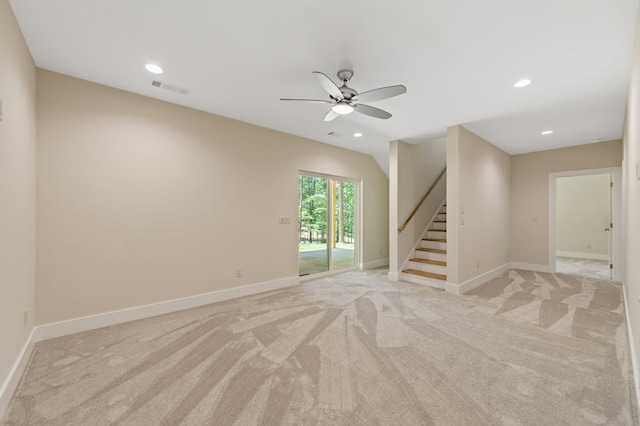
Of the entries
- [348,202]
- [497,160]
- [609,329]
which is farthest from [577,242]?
[348,202]

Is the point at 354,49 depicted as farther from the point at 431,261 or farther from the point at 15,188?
the point at 431,261

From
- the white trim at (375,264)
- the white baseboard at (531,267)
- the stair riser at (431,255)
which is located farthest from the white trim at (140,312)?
the white baseboard at (531,267)

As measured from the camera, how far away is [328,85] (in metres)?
2.41

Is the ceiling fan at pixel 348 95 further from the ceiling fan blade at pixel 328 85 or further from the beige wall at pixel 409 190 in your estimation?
the beige wall at pixel 409 190

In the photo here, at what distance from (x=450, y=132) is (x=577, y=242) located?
6410 millimetres

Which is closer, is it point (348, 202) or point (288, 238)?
point (288, 238)

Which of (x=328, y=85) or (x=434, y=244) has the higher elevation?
(x=328, y=85)

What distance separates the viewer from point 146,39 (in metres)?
2.24

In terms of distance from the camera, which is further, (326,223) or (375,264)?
(375,264)

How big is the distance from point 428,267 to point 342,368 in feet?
11.4

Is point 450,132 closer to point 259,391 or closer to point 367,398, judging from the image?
point 367,398

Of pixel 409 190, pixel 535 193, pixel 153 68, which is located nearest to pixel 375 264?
pixel 409 190

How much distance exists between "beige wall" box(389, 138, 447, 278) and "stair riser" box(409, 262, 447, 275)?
21 centimetres

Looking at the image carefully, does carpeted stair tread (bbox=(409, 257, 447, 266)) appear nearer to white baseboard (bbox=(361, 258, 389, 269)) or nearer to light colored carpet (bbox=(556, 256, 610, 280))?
white baseboard (bbox=(361, 258, 389, 269))
